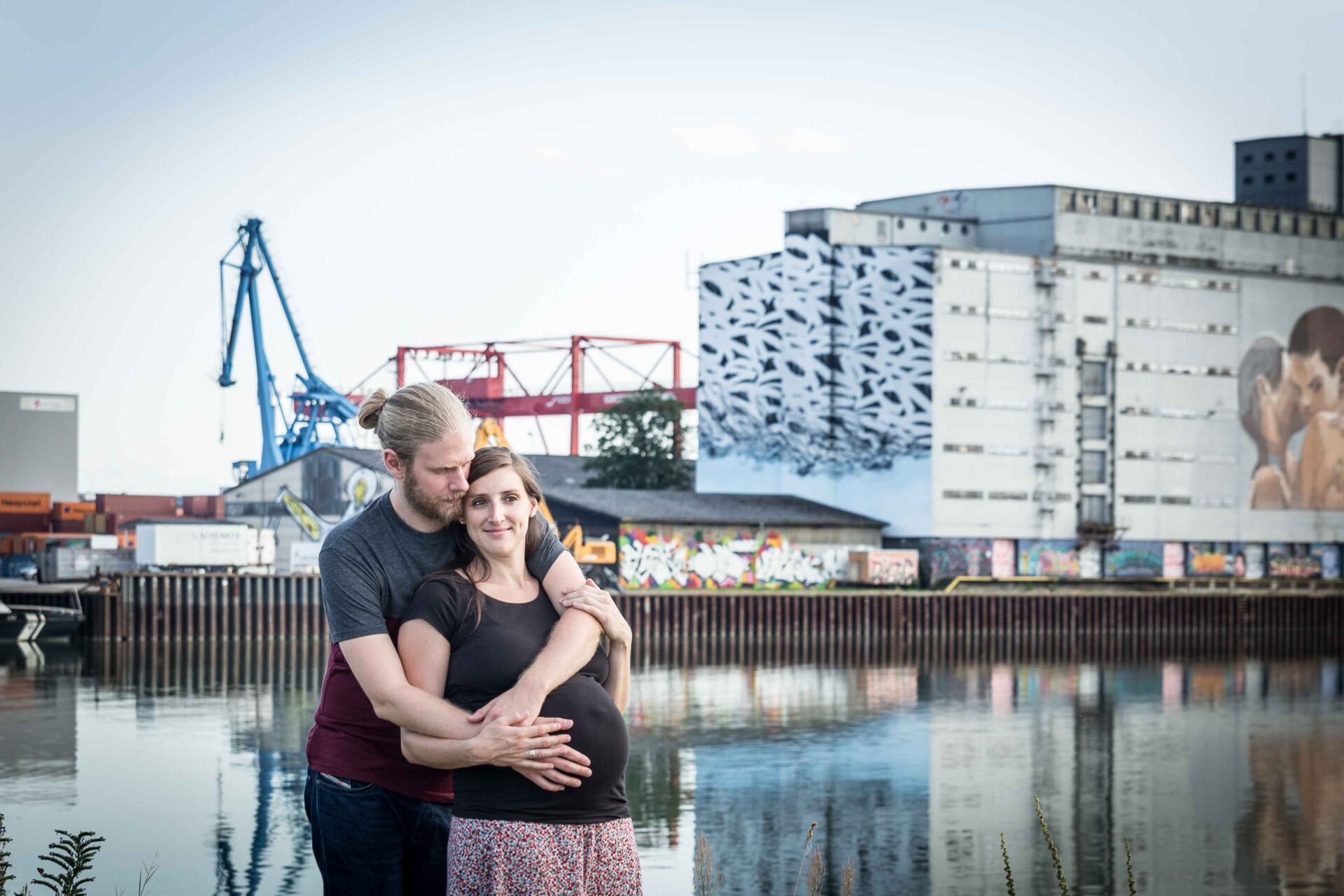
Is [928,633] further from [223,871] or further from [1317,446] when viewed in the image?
[223,871]

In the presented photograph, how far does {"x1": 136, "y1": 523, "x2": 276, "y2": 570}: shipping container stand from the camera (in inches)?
2303

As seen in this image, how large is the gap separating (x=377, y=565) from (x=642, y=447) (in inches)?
3066

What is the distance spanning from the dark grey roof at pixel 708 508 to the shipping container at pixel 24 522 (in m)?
40.0

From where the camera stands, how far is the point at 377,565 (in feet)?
17.2

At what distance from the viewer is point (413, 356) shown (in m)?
114

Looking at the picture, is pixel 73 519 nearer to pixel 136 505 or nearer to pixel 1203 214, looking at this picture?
pixel 136 505

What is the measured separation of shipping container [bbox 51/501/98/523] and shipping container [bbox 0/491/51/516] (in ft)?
1.35

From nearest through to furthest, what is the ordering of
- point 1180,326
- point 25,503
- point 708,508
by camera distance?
point 708,508, point 1180,326, point 25,503

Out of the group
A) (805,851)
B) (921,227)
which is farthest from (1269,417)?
(805,851)

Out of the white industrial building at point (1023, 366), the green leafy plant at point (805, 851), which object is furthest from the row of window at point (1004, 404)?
the green leafy plant at point (805, 851)

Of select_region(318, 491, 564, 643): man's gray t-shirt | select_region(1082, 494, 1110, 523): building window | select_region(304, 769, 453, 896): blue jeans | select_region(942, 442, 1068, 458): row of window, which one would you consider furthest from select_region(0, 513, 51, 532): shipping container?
select_region(318, 491, 564, 643): man's gray t-shirt

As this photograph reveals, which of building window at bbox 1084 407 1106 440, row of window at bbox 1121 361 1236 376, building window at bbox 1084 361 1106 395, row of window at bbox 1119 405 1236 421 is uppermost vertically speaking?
row of window at bbox 1121 361 1236 376

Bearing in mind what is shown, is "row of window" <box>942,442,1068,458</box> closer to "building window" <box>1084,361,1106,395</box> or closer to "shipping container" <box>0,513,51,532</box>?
"building window" <box>1084,361,1106,395</box>

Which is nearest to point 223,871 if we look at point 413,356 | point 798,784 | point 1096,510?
point 798,784
